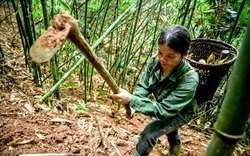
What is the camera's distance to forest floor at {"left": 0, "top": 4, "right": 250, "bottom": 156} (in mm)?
1750

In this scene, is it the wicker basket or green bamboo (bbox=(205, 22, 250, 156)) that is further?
the wicker basket

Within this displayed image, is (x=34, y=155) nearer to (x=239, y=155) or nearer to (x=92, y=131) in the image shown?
(x=92, y=131)

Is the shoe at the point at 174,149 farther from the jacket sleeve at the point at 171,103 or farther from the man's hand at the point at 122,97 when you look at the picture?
the man's hand at the point at 122,97

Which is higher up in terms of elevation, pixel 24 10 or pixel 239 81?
pixel 239 81

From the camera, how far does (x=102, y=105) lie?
3156 mm

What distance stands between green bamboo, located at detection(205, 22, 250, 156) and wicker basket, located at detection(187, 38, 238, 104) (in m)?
1.31

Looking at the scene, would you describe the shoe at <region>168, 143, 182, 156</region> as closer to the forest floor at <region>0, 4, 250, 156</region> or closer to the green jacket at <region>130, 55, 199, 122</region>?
the forest floor at <region>0, 4, 250, 156</region>

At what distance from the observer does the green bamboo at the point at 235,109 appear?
590 mm

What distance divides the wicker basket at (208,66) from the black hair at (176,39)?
55 cm

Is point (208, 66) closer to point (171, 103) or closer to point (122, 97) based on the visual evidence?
point (171, 103)

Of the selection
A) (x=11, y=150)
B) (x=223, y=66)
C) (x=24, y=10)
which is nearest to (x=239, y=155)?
(x=223, y=66)

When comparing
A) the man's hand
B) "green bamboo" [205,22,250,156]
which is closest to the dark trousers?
the man's hand

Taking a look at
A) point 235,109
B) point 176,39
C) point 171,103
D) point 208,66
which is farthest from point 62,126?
point 235,109

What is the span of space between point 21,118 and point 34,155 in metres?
0.56
